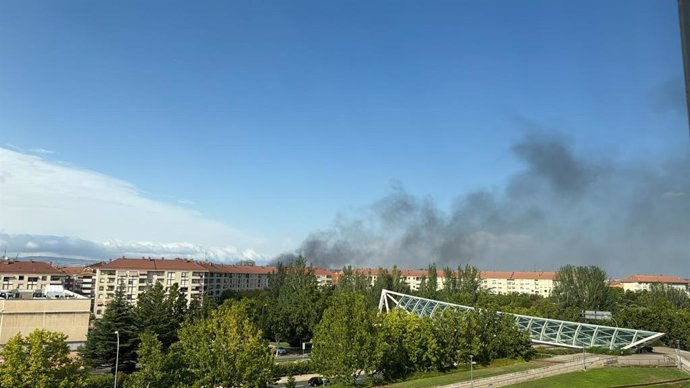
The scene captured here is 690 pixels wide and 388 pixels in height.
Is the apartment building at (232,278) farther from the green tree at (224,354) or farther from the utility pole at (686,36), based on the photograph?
the utility pole at (686,36)

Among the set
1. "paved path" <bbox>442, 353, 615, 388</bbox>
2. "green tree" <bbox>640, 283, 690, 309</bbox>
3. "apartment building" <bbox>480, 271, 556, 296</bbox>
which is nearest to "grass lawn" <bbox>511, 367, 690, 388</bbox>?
"paved path" <bbox>442, 353, 615, 388</bbox>

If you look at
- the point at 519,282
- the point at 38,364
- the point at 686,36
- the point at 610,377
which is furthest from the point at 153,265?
the point at 519,282

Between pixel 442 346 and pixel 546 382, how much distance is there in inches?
437

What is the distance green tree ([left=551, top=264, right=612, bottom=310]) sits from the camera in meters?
94.1

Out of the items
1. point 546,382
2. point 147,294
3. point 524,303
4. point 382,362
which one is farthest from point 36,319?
point 524,303

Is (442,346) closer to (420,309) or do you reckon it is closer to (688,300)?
(420,309)

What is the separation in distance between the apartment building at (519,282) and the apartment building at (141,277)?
4128 inches

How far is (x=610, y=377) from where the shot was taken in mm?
45625

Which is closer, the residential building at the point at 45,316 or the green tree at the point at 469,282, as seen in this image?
the residential building at the point at 45,316

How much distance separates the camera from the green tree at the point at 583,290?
309ft

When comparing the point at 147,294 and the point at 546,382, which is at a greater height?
the point at 147,294

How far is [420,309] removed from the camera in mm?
78938

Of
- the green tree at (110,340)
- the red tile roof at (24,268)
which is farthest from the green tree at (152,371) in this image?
the red tile roof at (24,268)

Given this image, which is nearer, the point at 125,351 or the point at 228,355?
the point at 228,355
